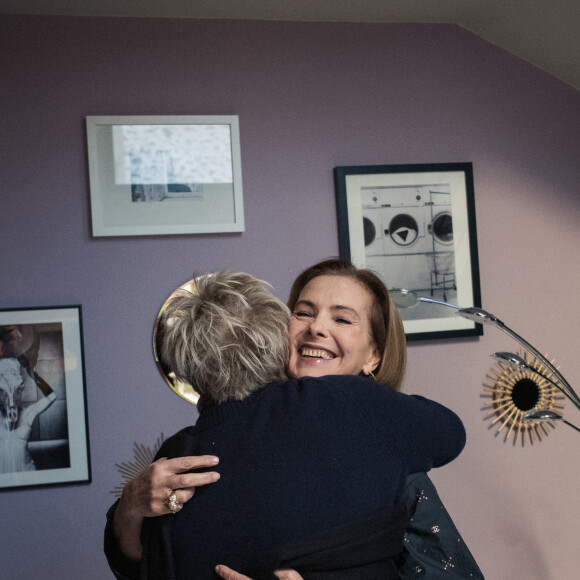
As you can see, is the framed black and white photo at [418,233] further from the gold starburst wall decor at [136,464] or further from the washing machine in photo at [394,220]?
the gold starburst wall decor at [136,464]

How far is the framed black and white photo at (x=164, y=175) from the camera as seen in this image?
2.24 m

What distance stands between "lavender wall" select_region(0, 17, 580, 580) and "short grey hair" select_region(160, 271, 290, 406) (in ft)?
4.08

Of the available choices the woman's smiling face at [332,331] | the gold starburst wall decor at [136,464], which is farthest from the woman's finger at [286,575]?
the gold starburst wall decor at [136,464]

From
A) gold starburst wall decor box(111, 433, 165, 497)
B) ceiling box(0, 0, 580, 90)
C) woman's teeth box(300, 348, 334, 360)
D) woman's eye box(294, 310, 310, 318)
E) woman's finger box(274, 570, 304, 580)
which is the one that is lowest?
gold starburst wall decor box(111, 433, 165, 497)

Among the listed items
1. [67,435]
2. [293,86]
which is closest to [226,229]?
[293,86]

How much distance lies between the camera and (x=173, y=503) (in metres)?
1.00

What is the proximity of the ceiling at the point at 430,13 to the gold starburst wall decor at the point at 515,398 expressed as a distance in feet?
3.74

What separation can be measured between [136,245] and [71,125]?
46 cm

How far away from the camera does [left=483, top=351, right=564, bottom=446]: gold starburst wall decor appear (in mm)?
2467

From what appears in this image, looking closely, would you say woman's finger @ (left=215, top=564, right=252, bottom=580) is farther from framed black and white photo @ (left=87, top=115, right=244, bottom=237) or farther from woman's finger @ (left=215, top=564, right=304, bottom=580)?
framed black and white photo @ (left=87, top=115, right=244, bottom=237)

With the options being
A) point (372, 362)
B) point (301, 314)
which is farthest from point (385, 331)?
point (301, 314)

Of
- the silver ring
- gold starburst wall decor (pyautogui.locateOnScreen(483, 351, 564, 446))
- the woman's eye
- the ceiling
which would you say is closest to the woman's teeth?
the woman's eye

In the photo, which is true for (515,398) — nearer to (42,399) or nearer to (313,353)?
(313,353)

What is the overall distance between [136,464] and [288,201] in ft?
3.45
